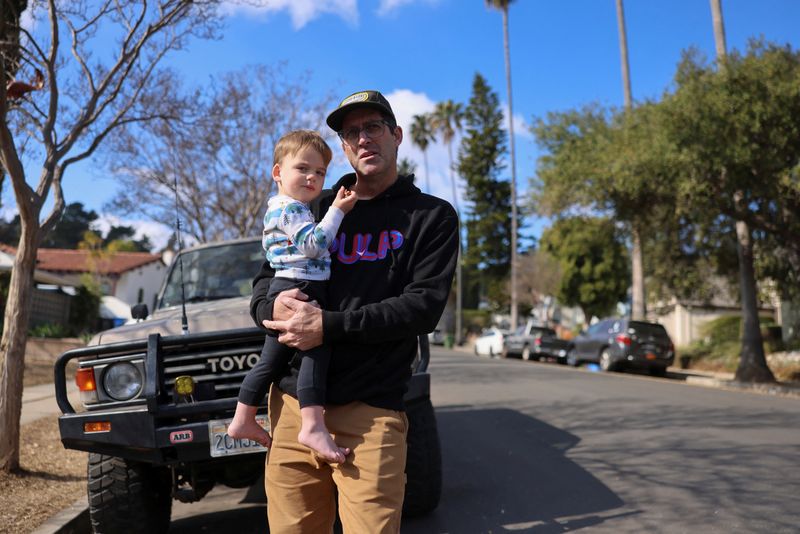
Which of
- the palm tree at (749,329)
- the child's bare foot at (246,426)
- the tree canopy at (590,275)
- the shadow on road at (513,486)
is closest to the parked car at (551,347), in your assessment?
the palm tree at (749,329)

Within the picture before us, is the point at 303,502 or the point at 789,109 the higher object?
the point at 789,109

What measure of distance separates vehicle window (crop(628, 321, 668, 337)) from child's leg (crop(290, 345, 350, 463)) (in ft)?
66.4

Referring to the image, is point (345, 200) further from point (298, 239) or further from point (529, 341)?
point (529, 341)

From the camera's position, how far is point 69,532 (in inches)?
202

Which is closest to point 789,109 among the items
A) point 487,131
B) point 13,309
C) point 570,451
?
point 570,451

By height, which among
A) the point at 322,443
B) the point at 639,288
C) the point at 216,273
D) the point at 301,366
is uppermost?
the point at 639,288

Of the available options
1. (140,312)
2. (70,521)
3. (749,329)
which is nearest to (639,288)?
(749,329)

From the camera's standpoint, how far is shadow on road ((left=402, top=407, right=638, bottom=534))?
5.32m

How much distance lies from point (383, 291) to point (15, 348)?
16.4 feet

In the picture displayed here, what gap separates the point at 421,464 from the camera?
517 cm

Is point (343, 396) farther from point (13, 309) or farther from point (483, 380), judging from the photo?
point (483, 380)

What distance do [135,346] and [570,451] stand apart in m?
4.93

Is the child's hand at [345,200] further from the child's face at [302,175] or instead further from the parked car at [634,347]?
the parked car at [634,347]

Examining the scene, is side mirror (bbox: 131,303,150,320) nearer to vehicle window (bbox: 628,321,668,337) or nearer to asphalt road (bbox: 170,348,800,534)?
asphalt road (bbox: 170,348,800,534)
